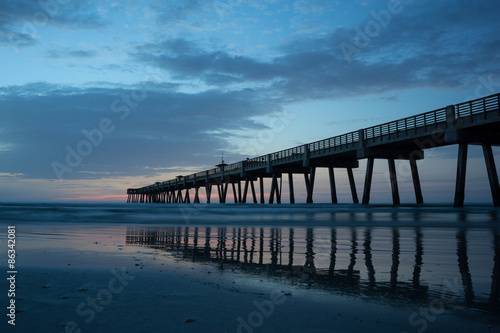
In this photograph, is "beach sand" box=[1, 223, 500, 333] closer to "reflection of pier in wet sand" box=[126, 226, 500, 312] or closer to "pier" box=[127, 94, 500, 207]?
"reflection of pier in wet sand" box=[126, 226, 500, 312]

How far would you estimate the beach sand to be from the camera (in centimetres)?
207

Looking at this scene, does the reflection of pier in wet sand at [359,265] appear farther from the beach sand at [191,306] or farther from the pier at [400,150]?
the pier at [400,150]

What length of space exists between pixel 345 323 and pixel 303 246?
3.96 m

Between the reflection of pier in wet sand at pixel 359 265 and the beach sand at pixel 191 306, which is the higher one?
the beach sand at pixel 191 306

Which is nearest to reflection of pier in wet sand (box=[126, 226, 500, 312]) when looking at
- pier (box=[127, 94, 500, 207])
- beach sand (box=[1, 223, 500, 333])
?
beach sand (box=[1, 223, 500, 333])

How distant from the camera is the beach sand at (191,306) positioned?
2.07 meters

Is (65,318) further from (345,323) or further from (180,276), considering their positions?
(345,323)

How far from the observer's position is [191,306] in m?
2.44

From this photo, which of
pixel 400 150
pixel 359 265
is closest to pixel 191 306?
pixel 359 265

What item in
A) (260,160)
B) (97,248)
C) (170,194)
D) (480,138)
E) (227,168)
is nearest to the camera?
(97,248)

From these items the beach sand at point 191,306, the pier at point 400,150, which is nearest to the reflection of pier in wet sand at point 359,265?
the beach sand at point 191,306

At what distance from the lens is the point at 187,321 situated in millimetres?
2131

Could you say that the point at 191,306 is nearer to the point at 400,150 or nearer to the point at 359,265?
the point at 359,265

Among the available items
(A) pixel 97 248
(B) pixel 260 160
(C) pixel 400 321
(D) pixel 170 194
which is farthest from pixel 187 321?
(D) pixel 170 194
